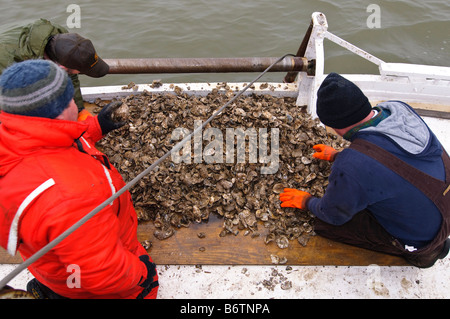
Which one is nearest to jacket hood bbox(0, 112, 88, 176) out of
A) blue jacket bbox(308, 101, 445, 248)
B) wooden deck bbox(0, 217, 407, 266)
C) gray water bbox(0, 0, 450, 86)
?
wooden deck bbox(0, 217, 407, 266)

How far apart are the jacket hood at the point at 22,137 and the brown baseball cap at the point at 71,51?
1465 mm

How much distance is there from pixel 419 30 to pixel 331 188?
6947 mm

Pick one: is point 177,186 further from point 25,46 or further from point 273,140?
point 25,46

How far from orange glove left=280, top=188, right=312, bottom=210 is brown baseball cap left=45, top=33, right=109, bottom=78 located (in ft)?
7.41

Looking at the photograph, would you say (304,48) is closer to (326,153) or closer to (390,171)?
(326,153)

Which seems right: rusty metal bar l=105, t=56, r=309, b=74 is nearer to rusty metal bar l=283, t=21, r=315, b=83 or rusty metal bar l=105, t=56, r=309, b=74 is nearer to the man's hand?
rusty metal bar l=283, t=21, r=315, b=83

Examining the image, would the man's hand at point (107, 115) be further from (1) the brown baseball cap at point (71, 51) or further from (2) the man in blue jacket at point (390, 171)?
(2) the man in blue jacket at point (390, 171)

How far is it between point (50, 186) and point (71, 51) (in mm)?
1796

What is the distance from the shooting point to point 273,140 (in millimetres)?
3182

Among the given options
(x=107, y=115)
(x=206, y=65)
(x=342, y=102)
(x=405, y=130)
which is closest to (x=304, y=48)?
(x=206, y=65)

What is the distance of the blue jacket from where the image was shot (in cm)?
190

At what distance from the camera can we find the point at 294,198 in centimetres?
273
